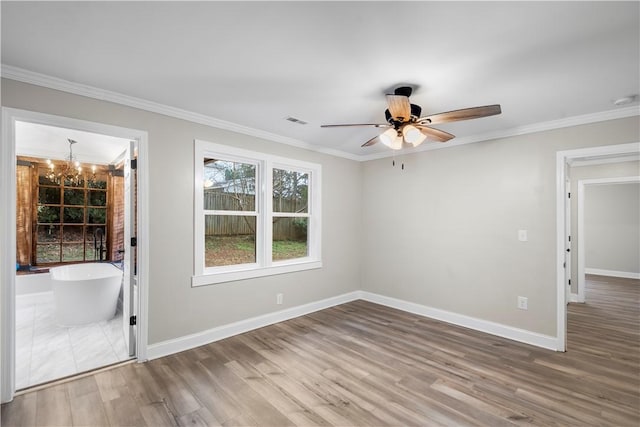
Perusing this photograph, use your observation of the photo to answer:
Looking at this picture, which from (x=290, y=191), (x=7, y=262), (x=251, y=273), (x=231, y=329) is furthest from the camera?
(x=290, y=191)

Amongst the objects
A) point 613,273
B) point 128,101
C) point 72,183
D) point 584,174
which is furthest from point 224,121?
point 613,273

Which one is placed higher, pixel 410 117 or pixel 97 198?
pixel 410 117

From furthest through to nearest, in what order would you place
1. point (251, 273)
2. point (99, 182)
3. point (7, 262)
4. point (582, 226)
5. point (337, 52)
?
point (99, 182) < point (582, 226) < point (251, 273) < point (7, 262) < point (337, 52)

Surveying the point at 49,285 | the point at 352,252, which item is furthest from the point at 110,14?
the point at 49,285

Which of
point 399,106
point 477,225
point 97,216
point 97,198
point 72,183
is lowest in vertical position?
point 477,225

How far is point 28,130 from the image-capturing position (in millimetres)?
4066

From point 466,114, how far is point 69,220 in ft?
22.2

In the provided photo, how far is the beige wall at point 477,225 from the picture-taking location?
10.9 feet

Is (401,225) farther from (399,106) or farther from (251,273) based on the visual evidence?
(399,106)

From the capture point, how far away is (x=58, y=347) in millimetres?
3139

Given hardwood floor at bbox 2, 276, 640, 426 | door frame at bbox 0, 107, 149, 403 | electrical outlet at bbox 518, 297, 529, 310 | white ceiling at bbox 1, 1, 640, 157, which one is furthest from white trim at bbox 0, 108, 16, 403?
electrical outlet at bbox 518, 297, 529, 310

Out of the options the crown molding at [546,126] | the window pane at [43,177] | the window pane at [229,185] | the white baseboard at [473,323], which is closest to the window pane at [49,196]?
the window pane at [43,177]

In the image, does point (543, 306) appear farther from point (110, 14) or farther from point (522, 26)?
point (110, 14)

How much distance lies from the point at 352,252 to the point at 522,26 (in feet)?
12.6
